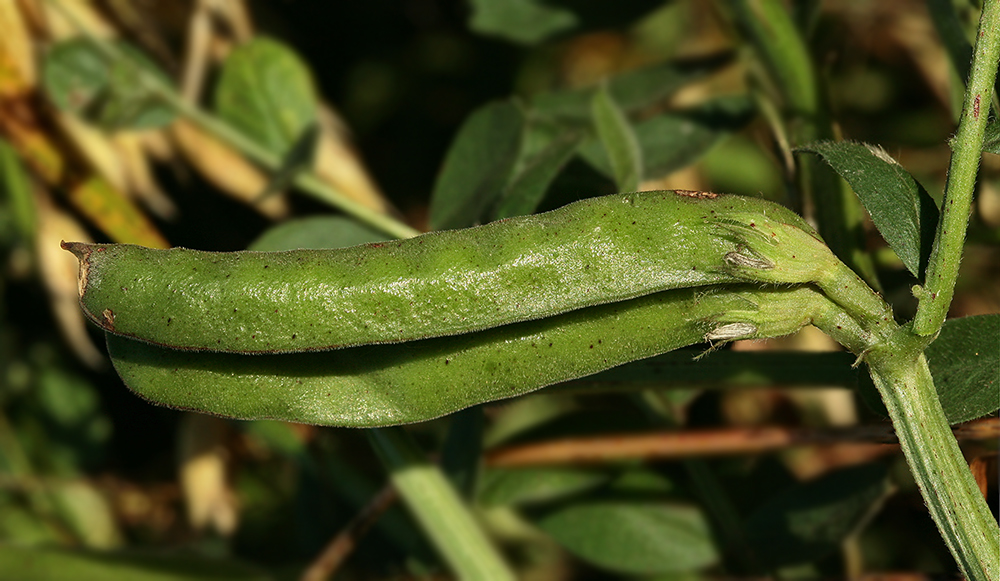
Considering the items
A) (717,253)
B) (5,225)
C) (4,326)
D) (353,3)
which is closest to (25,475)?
(4,326)

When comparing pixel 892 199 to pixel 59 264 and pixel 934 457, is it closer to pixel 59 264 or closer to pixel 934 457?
pixel 934 457

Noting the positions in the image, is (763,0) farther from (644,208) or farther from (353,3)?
(353,3)

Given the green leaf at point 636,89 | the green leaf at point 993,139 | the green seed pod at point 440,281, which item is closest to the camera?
the green seed pod at point 440,281

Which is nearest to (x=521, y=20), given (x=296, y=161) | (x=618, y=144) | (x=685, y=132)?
(x=685, y=132)

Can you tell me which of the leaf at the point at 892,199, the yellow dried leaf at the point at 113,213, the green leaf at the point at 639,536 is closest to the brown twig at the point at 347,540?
the green leaf at the point at 639,536

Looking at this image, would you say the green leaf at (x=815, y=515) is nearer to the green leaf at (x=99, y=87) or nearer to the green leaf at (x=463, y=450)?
the green leaf at (x=463, y=450)

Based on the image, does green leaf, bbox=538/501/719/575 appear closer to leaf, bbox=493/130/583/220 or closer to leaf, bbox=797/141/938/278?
leaf, bbox=493/130/583/220
